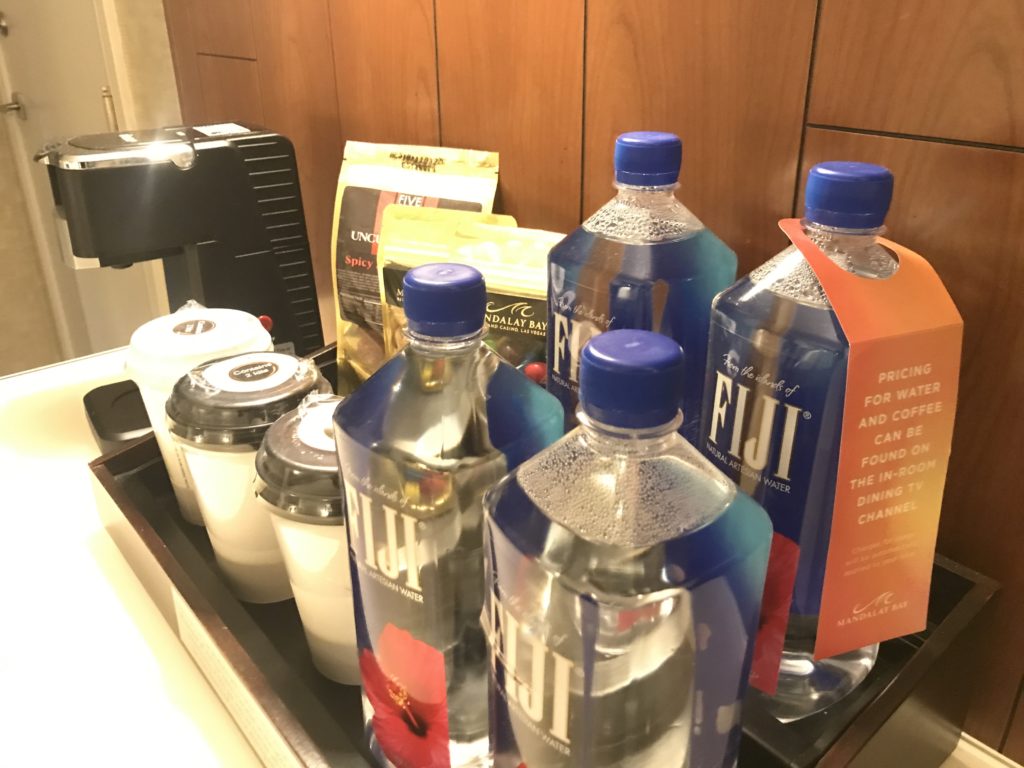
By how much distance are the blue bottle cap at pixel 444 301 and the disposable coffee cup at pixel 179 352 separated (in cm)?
42

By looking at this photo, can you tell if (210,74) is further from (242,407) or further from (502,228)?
(242,407)

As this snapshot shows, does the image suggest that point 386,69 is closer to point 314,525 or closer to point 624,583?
point 314,525

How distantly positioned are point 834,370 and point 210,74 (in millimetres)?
1415

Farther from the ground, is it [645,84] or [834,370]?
[645,84]

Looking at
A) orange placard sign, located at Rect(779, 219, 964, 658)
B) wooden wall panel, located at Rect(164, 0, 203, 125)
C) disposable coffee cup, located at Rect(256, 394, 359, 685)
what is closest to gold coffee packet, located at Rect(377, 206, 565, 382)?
disposable coffee cup, located at Rect(256, 394, 359, 685)

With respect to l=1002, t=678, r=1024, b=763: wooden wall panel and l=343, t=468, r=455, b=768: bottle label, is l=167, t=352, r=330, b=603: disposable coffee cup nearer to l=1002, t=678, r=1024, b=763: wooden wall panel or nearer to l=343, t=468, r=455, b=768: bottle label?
l=343, t=468, r=455, b=768: bottle label

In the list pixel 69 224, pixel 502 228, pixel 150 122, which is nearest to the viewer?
pixel 502 228

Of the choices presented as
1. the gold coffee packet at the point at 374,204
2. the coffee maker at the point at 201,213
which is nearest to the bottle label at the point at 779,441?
the gold coffee packet at the point at 374,204

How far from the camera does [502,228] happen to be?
835 mm

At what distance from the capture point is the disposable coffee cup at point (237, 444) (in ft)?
2.24

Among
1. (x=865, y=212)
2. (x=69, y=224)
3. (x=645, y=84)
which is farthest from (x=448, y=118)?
(x=865, y=212)

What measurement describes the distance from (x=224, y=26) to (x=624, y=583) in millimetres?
1369

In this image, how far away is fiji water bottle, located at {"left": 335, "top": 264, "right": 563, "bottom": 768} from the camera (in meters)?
0.47

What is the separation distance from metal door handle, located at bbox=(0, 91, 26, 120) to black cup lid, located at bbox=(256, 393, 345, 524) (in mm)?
2637
